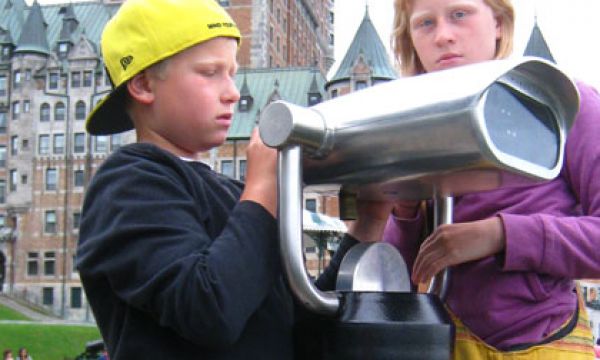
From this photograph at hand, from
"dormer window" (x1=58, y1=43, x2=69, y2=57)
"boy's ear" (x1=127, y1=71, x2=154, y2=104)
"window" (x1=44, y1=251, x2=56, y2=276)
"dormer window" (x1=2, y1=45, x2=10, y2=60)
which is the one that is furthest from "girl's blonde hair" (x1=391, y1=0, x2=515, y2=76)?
"dormer window" (x1=2, y1=45, x2=10, y2=60)

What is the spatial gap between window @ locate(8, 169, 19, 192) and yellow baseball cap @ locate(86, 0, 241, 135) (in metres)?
35.0

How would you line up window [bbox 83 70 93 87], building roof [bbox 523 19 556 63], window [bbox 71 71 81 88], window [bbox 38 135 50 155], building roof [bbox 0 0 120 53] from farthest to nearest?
building roof [bbox 0 0 120 53], window [bbox 71 71 81 88], window [bbox 83 70 93 87], window [bbox 38 135 50 155], building roof [bbox 523 19 556 63]

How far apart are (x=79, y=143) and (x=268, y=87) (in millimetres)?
8370

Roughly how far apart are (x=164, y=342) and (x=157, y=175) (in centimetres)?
22

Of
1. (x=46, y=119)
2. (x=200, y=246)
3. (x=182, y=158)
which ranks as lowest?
(x=200, y=246)

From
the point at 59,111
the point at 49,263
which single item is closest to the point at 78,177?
the point at 59,111

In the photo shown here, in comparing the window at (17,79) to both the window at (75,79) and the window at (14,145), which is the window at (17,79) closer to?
the window at (14,145)

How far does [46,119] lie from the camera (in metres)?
33.8

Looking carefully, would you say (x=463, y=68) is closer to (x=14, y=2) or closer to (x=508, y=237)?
(x=508, y=237)

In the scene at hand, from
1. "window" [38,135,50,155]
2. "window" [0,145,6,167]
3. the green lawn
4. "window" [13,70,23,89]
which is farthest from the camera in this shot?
"window" [13,70,23,89]

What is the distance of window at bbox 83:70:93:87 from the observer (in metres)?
33.9

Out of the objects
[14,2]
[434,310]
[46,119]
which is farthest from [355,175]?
[14,2]

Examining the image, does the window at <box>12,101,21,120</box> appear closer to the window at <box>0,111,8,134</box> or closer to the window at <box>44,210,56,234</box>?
the window at <box>0,111,8,134</box>

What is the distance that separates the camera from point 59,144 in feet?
111
